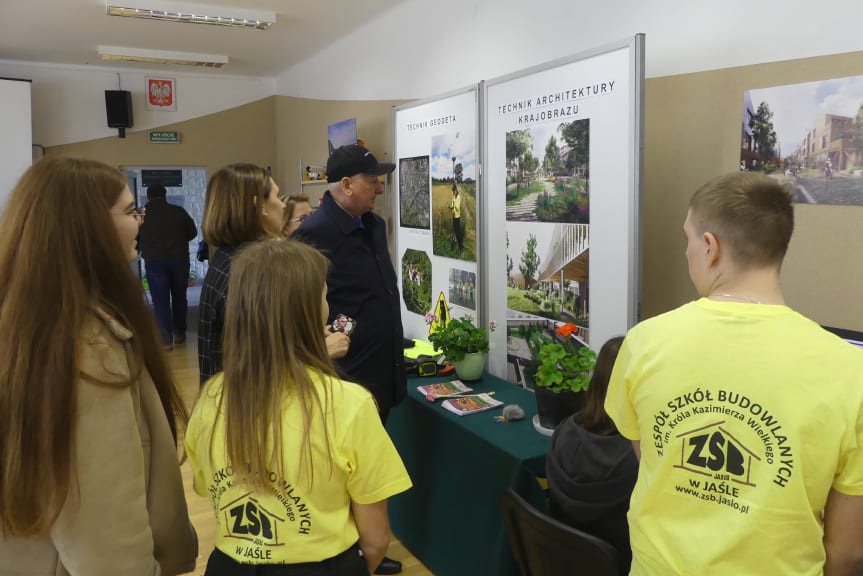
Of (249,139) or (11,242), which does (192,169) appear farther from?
(11,242)

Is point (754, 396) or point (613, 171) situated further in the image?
point (613, 171)

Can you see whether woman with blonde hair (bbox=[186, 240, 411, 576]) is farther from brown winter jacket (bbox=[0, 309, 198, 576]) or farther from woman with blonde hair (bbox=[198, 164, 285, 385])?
woman with blonde hair (bbox=[198, 164, 285, 385])

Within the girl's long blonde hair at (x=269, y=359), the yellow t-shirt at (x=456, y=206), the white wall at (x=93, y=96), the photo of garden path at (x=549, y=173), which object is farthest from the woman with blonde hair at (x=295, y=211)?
the white wall at (x=93, y=96)

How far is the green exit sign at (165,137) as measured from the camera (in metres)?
7.59

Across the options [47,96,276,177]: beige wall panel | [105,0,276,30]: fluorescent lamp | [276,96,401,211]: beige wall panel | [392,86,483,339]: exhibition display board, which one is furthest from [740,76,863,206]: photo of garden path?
[47,96,276,177]: beige wall panel

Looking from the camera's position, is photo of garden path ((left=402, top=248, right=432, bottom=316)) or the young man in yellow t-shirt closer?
the young man in yellow t-shirt

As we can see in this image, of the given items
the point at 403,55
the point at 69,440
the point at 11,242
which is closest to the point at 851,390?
the point at 69,440

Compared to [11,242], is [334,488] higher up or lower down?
lower down

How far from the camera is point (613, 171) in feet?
7.85

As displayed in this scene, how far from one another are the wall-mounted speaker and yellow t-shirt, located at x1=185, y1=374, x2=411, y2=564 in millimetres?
6924

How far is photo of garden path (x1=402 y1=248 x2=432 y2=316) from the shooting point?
3.83 metres

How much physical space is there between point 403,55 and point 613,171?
2627 millimetres

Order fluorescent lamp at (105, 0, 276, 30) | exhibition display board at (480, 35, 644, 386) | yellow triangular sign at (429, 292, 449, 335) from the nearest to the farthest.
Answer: exhibition display board at (480, 35, 644, 386)
yellow triangular sign at (429, 292, 449, 335)
fluorescent lamp at (105, 0, 276, 30)

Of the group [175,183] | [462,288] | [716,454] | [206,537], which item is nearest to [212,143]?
[175,183]
